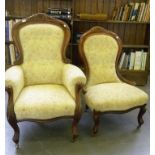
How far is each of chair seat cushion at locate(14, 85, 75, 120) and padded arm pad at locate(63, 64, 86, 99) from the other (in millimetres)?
90

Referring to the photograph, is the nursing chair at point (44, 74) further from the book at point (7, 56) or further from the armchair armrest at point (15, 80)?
the book at point (7, 56)

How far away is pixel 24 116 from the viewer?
1920mm

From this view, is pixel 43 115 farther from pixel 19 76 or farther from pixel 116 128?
pixel 116 128

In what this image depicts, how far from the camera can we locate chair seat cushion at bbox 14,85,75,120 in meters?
1.90

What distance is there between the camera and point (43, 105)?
1899 millimetres

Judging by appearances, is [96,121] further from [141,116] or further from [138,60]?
[138,60]

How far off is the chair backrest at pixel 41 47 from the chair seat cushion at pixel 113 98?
418 millimetres

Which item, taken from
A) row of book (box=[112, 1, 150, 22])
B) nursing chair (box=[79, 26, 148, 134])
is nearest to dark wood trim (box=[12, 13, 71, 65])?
nursing chair (box=[79, 26, 148, 134])

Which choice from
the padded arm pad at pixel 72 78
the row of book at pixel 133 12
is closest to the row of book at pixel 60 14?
the row of book at pixel 133 12

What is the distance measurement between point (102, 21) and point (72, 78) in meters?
1.59

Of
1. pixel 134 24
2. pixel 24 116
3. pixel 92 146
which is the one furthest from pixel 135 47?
pixel 24 116

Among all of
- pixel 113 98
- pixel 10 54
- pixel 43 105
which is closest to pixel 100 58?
pixel 113 98

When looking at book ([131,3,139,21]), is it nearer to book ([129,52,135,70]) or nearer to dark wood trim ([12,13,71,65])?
book ([129,52,135,70])

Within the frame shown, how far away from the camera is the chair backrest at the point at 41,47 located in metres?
2.34
